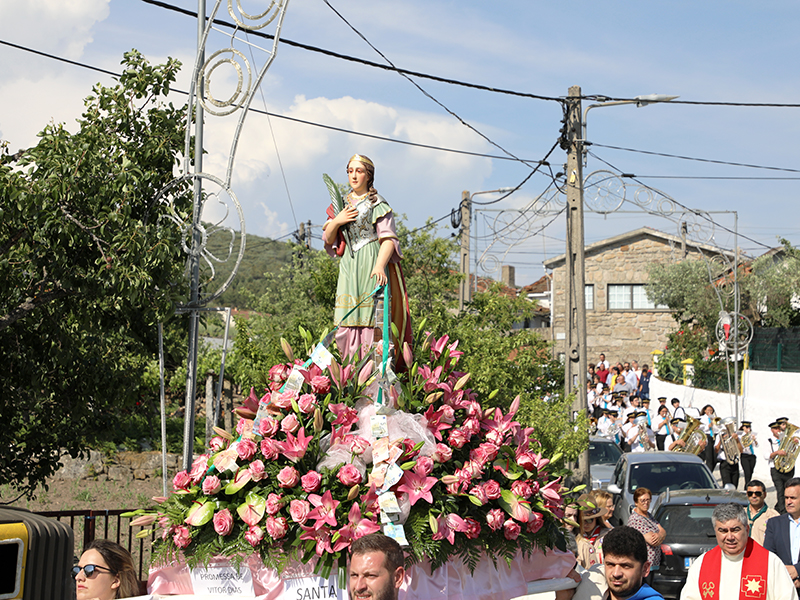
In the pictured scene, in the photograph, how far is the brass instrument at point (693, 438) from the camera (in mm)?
18166

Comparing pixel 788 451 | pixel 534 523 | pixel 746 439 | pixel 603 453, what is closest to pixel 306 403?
pixel 534 523

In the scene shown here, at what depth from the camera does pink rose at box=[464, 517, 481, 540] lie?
5168mm

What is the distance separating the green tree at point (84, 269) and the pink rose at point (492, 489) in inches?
133

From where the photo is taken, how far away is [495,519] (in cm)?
523

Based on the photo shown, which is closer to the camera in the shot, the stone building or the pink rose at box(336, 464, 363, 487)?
the pink rose at box(336, 464, 363, 487)

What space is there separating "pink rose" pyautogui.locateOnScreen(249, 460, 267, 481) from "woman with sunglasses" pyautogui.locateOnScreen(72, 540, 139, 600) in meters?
1.14

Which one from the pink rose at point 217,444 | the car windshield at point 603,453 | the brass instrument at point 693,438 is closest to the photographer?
the pink rose at point 217,444

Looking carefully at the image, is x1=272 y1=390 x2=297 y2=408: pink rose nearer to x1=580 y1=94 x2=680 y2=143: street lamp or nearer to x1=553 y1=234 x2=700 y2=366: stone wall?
x1=580 y1=94 x2=680 y2=143: street lamp

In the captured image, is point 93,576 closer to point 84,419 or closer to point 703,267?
point 84,419

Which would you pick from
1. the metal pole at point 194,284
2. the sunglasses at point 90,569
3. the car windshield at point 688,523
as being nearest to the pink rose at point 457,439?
the sunglasses at point 90,569

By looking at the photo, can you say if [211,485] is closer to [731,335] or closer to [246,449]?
[246,449]

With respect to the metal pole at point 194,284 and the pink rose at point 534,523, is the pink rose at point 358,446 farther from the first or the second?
the metal pole at point 194,284

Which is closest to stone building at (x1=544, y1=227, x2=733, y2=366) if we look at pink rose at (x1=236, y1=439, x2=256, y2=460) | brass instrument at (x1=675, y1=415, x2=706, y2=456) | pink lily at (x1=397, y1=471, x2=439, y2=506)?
brass instrument at (x1=675, y1=415, x2=706, y2=456)

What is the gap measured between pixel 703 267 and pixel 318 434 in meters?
31.0
